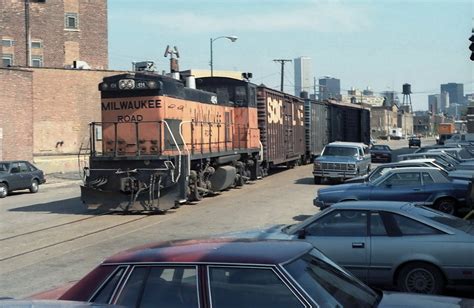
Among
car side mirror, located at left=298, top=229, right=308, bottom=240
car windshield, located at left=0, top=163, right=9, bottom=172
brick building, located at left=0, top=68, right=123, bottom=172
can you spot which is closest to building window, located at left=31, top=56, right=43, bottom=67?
brick building, located at left=0, top=68, right=123, bottom=172

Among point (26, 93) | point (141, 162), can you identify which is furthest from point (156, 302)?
point (26, 93)

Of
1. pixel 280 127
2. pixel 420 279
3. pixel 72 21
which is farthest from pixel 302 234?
pixel 72 21

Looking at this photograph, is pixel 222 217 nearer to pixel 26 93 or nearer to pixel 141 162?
pixel 141 162

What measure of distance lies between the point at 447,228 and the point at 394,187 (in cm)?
623

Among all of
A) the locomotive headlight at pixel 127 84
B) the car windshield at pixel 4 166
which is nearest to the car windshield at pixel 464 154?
the locomotive headlight at pixel 127 84

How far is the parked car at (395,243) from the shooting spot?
7.60 metres

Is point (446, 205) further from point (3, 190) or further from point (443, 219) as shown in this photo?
point (3, 190)

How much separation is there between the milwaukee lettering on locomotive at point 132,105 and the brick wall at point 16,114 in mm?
17367

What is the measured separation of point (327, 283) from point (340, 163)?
20448 millimetres

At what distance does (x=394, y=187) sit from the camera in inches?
551

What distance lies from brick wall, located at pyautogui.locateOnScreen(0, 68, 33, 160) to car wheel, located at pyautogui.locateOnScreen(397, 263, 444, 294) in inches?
1129

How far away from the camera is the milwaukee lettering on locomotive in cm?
1684

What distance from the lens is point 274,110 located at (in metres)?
28.2

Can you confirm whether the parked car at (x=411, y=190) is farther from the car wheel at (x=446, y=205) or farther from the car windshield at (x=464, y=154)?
the car windshield at (x=464, y=154)
